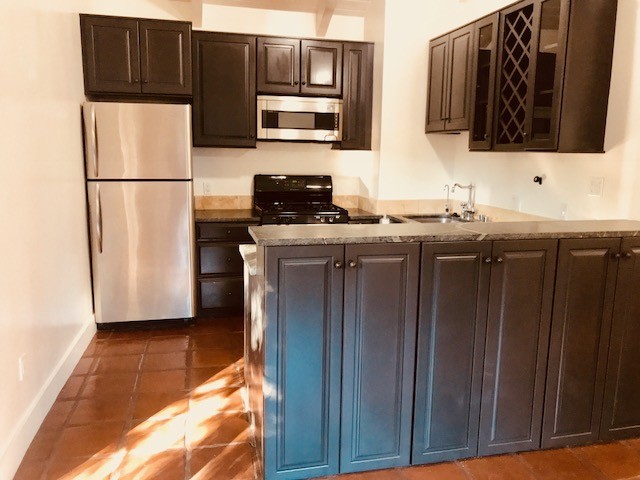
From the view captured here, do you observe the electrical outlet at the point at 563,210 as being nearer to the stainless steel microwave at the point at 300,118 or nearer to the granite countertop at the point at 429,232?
the granite countertop at the point at 429,232

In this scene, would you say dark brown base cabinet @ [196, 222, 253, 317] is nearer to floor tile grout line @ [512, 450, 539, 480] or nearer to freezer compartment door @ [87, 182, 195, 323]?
freezer compartment door @ [87, 182, 195, 323]

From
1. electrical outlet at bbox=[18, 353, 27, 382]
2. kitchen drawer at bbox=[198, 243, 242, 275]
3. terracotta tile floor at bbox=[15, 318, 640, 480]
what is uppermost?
kitchen drawer at bbox=[198, 243, 242, 275]

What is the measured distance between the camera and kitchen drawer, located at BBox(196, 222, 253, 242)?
433 cm

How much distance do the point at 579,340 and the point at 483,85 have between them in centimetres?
203

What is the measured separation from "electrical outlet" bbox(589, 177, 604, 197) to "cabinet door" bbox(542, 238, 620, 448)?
765 mm

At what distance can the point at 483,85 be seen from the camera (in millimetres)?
3746

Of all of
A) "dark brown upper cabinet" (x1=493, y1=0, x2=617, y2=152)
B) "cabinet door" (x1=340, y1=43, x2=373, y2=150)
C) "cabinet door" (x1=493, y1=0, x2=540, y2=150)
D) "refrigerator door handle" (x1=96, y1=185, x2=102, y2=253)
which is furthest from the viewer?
"cabinet door" (x1=340, y1=43, x2=373, y2=150)

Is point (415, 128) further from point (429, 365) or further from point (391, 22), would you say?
point (429, 365)

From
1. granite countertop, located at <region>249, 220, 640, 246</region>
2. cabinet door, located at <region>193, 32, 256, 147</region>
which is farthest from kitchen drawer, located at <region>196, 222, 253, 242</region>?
granite countertop, located at <region>249, 220, 640, 246</region>

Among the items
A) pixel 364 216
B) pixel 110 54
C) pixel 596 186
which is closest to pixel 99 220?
pixel 110 54

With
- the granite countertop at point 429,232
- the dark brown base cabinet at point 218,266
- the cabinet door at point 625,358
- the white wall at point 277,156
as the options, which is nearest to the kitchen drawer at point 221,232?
the dark brown base cabinet at point 218,266

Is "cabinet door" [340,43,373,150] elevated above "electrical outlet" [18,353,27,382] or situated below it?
above

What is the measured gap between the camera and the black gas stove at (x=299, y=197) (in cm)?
447

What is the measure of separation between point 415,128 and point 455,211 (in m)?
0.84
